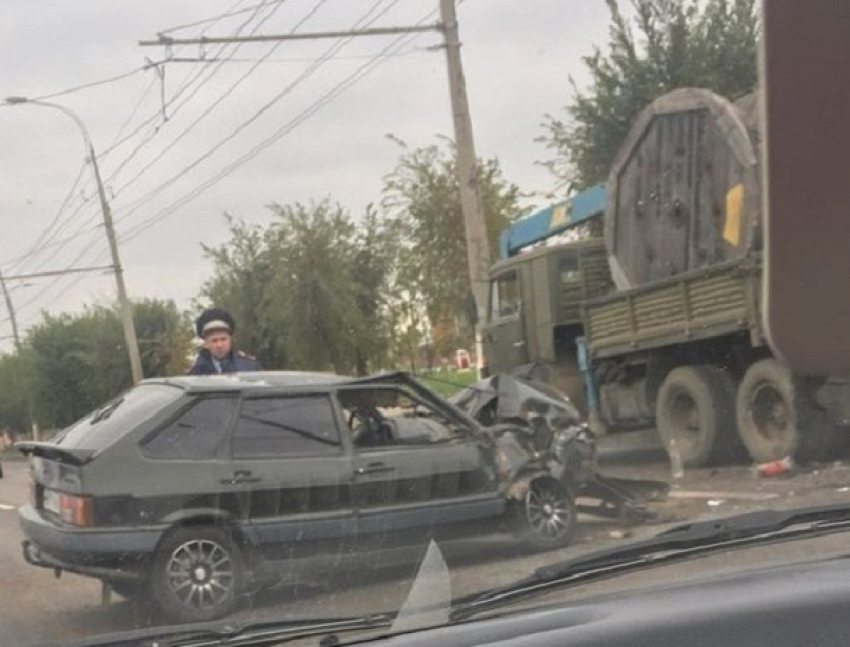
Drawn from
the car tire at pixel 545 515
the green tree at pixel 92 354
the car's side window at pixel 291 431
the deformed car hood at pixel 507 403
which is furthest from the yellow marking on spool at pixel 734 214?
the car's side window at pixel 291 431

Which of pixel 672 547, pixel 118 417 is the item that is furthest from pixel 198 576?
pixel 672 547

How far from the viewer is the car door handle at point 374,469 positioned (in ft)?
18.0

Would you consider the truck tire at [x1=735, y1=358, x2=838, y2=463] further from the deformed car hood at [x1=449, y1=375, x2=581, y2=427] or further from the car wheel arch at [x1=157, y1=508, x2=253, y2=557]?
the car wheel arch at [x1=157, y1=508, x2=253, y2=557]

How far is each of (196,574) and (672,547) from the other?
1.94 metres

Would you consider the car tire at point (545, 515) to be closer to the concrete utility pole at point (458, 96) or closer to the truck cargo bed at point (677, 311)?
the concrete utility pole at point (458, 96)

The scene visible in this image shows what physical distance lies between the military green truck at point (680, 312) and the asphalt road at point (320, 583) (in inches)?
155

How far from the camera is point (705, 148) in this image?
36.7ft

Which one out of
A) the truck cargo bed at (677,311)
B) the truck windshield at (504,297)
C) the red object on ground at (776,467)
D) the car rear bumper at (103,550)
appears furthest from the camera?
the truck windshield at (504,297)

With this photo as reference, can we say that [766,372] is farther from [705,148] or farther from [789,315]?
[789,315]

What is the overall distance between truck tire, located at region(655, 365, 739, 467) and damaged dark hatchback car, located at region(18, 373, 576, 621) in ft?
17.2

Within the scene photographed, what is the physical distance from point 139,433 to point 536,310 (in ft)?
30.7

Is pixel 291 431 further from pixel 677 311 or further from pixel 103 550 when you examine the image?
pixel 677 311

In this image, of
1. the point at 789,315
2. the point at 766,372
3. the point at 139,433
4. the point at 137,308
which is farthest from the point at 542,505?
the point at 766,372

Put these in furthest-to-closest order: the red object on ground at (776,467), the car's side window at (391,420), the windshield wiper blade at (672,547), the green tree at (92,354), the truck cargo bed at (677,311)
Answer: the truck cargo bed at (677,311), the red object on ground at (776,467), the green tree at (92,354), the car's side window at (391,420), the windshield wiper blade at (672,547)
